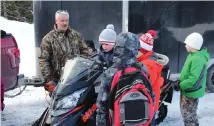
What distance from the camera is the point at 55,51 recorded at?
4773 millimetres

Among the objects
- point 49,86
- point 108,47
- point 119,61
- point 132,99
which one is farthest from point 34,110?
point 132,99

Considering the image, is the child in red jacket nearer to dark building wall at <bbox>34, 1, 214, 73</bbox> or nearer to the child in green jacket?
the child in green jacket

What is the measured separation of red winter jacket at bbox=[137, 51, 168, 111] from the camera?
3411 mm

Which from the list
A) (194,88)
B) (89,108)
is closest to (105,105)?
(89,108)

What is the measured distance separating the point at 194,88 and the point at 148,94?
1.86 m

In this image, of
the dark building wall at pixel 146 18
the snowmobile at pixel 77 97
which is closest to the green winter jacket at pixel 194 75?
the snowmobile at pixel 77 97

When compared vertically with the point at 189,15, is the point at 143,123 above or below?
below

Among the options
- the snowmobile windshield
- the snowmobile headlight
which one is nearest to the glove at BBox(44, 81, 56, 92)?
the snowmobile windshield

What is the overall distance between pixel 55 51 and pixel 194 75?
1.81 meters

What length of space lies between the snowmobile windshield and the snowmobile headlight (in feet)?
0.48

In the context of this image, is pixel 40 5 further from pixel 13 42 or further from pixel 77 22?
pixel 13 42

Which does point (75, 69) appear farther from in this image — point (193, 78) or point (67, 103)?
point (193, 78)

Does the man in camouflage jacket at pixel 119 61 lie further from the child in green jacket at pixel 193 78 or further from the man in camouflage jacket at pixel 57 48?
the man in camouflage jacket at pixel 57 48

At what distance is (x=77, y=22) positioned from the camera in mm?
6812
